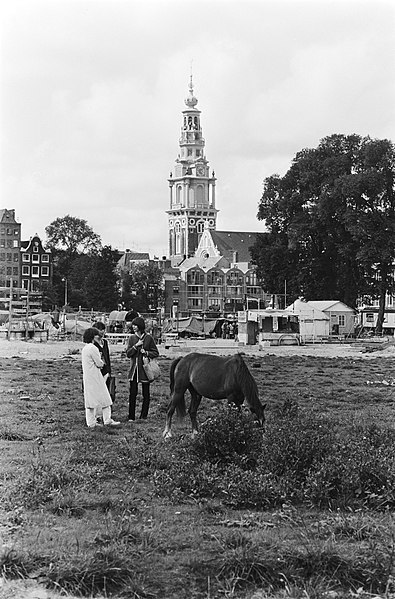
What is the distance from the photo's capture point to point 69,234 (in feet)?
481

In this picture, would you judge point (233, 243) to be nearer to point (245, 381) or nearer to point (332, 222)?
point (332, 222)

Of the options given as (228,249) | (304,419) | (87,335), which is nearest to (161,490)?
(304,419)

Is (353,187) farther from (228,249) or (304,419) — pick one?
(228,249)

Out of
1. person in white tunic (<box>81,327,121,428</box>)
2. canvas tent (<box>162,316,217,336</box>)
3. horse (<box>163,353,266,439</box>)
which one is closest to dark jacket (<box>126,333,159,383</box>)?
person in white tunic (<box>81,327,121,428</box>)

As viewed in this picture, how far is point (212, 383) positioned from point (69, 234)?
439ft

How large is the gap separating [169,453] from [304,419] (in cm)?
211

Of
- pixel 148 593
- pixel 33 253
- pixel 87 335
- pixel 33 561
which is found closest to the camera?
pixel 148 593

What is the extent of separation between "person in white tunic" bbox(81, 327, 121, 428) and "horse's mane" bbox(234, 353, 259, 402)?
101 inches

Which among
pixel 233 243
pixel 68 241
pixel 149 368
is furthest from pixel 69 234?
pixel 149 368

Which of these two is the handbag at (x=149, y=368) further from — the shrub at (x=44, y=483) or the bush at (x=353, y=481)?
the bush at (x=353, y=481)

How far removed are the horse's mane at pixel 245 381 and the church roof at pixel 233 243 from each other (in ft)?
540

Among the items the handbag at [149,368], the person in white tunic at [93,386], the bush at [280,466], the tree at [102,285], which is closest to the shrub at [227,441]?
the bush at [280,466]

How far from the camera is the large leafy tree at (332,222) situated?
244 ft

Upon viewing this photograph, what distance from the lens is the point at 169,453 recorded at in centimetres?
1277
